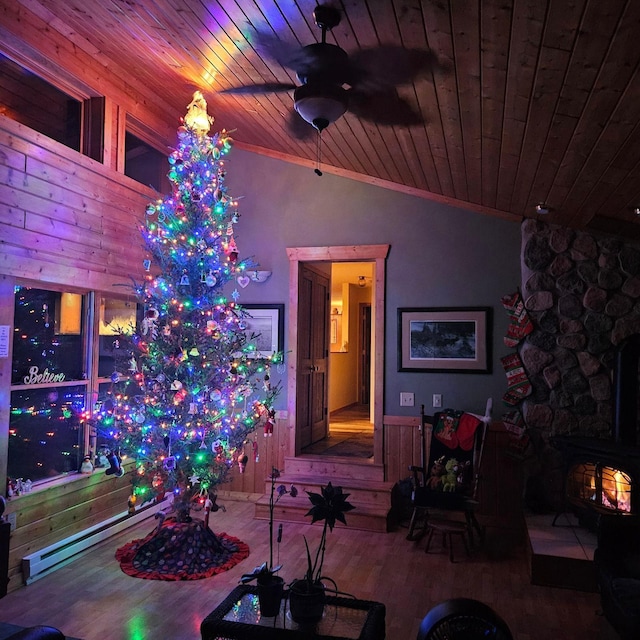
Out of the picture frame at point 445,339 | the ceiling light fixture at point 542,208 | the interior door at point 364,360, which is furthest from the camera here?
the interior door at point 364,360

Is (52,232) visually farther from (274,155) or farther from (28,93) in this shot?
(274,155)

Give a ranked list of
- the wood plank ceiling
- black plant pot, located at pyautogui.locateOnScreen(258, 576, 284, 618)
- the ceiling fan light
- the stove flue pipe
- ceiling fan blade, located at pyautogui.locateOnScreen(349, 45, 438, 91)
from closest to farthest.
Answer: the wood plank ceiling < black plant pot, located at pyautogui.locateOnScreen(258, 576, 284, 618) < ceiling fan blade, located at pyautogui.locateOnScreen(349, 45, 438, 91) < the ceiling fan light < the stove flue pipe

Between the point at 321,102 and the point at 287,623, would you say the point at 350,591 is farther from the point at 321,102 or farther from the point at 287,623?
the point at 321,102

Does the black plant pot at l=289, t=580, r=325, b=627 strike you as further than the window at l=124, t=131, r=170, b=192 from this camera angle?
No

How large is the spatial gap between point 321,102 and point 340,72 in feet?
0.73

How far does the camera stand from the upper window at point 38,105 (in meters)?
3.79

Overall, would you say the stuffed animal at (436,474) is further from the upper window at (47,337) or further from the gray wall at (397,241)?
the upper window at (47,337)

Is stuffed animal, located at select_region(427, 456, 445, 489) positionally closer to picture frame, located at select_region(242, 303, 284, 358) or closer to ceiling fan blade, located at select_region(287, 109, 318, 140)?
picture frame, located at select_region(242, 303, 284, 358)

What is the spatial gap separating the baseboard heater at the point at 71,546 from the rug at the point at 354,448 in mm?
2010

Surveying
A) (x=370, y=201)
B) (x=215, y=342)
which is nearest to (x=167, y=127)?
(x=370, y=201)

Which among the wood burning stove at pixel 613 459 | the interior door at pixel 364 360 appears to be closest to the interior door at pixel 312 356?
the wood burning stove at pixel 613 459

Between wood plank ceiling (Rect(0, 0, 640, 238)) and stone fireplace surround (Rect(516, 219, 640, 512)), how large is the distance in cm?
29

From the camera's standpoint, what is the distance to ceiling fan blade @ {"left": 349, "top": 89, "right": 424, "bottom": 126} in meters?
3.23

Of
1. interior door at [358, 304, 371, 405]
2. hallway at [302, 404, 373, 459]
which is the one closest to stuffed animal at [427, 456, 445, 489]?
hallway at [302, 404, 373, 459]
